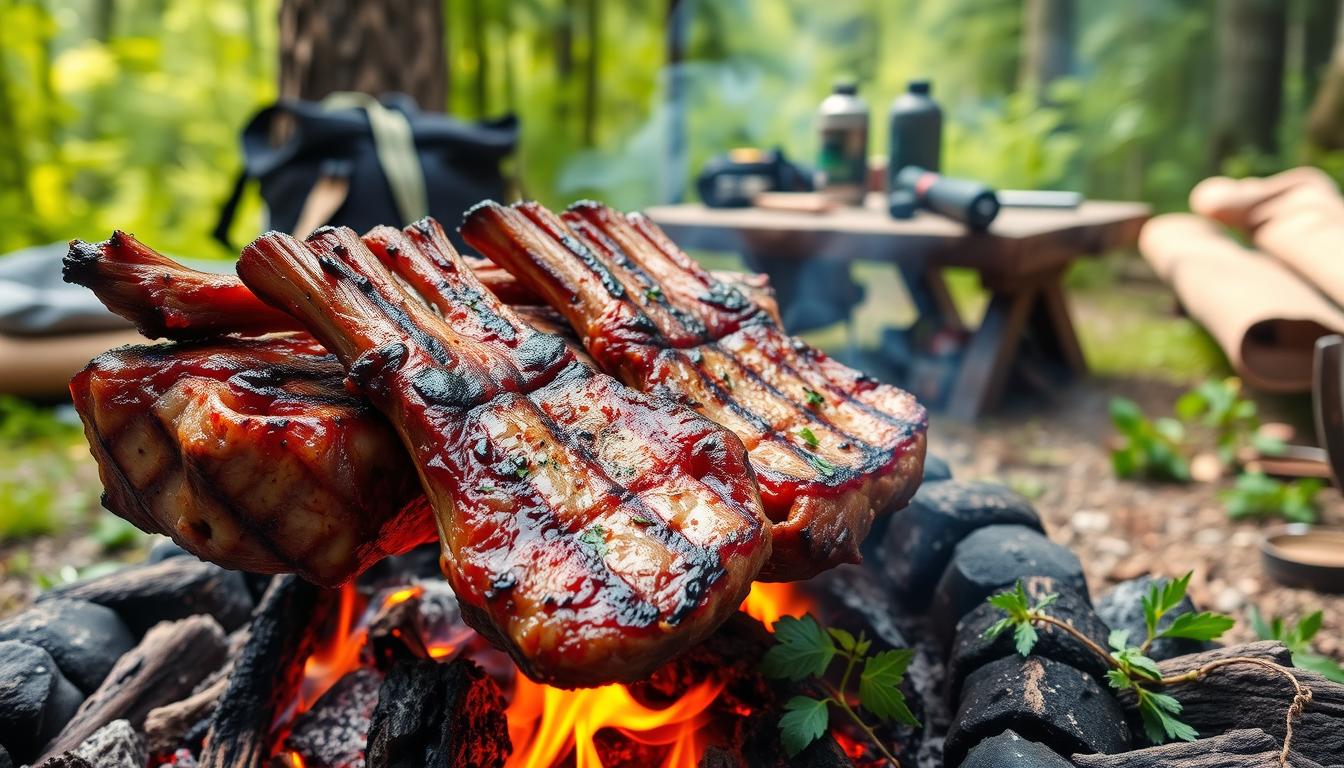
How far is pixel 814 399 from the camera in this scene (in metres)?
1.90

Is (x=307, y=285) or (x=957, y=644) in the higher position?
(x=307, y=285)

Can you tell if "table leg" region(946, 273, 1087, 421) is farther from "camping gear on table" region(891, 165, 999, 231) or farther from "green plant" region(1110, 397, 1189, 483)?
"green plant" region(1110, 397, 1189, 483)

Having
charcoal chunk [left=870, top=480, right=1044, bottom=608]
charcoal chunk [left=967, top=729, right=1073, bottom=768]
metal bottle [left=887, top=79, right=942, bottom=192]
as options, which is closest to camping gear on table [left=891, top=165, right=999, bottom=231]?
metal bottle [left=887, top=79, right=942, bottom=192]

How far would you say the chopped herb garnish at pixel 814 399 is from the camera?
1.88 metres

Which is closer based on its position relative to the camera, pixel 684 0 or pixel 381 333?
pixel 381 333

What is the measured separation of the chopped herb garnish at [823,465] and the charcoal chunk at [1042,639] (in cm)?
62

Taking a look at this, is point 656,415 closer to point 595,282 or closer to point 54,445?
point 595,282

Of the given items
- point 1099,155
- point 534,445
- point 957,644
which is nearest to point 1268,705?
point 957,644

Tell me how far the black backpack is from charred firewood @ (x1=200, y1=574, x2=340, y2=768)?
2678mm

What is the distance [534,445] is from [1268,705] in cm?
146

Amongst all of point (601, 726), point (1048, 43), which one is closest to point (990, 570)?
point (601, 726)

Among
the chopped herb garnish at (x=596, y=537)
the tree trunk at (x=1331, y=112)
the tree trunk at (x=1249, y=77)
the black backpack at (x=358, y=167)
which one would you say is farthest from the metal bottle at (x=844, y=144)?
the tree trunk at (x=1249, y=77)

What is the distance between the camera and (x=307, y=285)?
1.58 m

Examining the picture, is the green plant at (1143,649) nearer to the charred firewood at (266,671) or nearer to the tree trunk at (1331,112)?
the charred firewood at (266,671)
